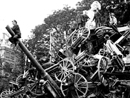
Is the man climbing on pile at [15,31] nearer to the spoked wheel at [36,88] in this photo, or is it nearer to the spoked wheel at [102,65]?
the spoked wheel at [36,88]

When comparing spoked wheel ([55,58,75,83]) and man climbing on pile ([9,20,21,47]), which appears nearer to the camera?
man climbing on pile ([9,20,21,47])

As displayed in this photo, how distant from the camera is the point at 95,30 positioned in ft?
41.4

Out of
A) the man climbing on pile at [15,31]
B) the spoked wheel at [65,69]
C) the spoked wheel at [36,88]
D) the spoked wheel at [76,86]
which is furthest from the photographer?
the spoked wheel at [36,88]

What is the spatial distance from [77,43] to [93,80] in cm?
269

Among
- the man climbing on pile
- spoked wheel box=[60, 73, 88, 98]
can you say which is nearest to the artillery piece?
spoked wheel box=[60, 73, 88, 98]

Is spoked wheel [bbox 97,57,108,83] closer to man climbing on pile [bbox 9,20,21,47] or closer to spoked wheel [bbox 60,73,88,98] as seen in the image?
spoked wheel [bbox 60,73,88,98]

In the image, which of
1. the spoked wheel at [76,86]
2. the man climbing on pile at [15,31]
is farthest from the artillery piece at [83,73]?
the man climbing on pile at [15,31]

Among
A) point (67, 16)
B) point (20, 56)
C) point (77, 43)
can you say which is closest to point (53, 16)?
point (67, 16)

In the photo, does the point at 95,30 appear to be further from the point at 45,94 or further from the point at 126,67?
the point at 45,94

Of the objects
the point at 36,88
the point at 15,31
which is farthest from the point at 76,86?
the point at 15,31

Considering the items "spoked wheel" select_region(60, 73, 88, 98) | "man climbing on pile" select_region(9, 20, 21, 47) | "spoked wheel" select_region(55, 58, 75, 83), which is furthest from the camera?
"spoked wheel" select_region(55, 58, 75, 83)

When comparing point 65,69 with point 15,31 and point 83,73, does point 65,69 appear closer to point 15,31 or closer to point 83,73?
point 83,73

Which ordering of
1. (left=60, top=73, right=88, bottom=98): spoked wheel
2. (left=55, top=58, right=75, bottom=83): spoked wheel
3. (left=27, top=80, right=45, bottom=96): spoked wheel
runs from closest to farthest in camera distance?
(left=60, top=73, right=88, bottom=98): spoked wheel, (left=55, top=58, right=75, bottom=83): spoked wheel, (left=27, top=80, right=45, bottom=96): spoked wheel

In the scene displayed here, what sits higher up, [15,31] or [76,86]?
[15,31]
